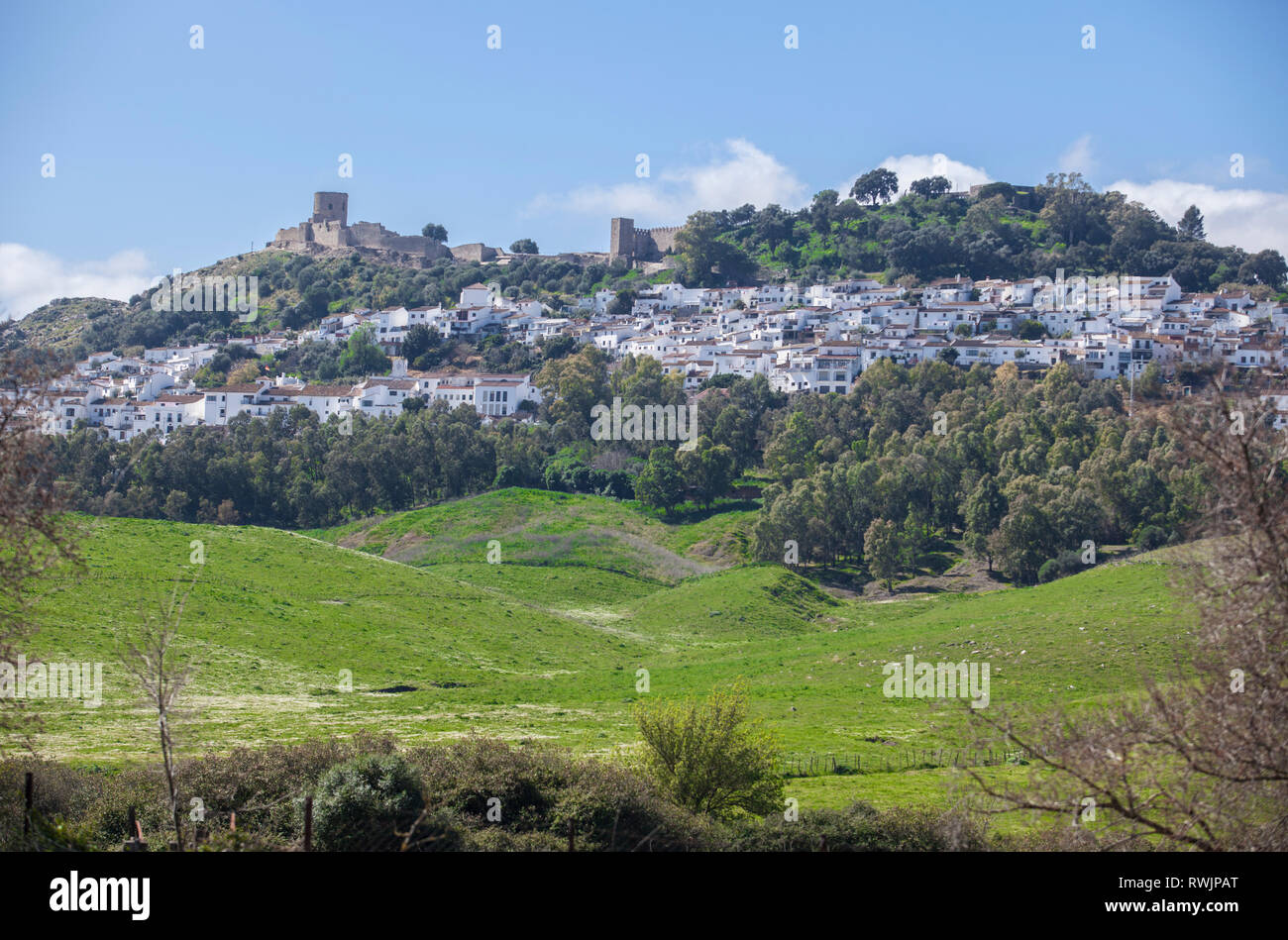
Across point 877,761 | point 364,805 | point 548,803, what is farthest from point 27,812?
point 877,761

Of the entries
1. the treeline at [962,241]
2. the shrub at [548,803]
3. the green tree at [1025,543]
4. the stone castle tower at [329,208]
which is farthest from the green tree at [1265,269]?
the shrub at [548,803]

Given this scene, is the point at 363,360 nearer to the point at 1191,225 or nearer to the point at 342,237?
the point at 342,237

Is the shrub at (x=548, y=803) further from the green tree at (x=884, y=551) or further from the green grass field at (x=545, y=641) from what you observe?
the green tree at (x=884, y=551)

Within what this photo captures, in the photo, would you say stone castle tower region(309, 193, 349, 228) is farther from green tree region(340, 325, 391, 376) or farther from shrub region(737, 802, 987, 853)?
shrub region(737, 802, 987, 853)

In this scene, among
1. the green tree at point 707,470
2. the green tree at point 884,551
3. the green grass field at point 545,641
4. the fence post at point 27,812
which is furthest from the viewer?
the green tree at point 707,470

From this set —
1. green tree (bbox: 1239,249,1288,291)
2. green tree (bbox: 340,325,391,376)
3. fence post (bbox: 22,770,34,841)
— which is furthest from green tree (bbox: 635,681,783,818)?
green tree (bbox: 1239,249,1288,291)

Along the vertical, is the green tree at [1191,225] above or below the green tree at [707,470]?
above

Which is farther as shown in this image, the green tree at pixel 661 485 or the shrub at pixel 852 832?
the green tree at pixel 661 485
